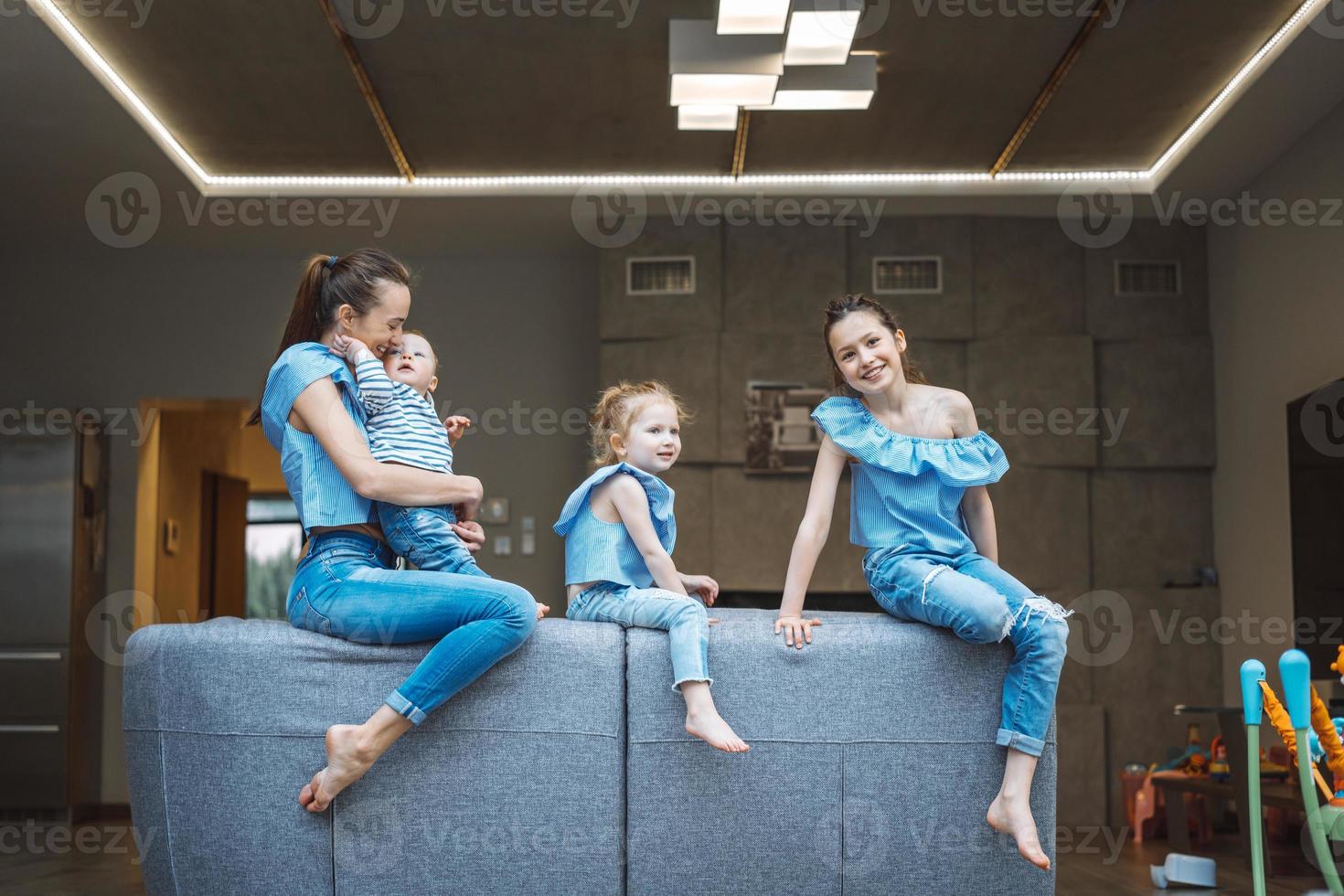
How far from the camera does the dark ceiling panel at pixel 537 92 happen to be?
402 centimetres

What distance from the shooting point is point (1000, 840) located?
2139mm

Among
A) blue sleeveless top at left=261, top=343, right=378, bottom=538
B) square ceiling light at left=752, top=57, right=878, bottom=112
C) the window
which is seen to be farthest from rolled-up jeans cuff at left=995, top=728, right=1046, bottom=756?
the window

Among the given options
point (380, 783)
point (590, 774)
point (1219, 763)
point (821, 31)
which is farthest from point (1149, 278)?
point (380, 783)

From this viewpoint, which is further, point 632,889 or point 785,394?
point 785,394

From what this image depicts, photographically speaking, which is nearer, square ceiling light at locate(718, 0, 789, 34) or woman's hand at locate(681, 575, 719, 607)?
woman's hand at locate(681, 575, 719, 607)

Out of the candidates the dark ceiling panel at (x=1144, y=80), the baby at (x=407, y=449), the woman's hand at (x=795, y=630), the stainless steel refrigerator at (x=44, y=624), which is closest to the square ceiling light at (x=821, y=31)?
the dark ceiling panel at (x=1144, y=80)

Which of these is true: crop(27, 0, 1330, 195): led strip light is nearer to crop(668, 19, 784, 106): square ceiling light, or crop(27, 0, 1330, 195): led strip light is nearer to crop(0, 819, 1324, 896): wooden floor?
crop(668, 19, 784, 106): square ceiling light

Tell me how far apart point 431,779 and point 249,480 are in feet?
25.7

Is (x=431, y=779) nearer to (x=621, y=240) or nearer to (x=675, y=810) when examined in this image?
(x=675, y=810)

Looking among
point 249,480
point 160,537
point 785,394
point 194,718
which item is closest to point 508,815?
→ point 194,718

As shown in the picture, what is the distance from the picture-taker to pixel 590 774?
212 cm

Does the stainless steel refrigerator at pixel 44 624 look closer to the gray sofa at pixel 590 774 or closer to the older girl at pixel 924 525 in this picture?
the gray sofa at pixel 590 774

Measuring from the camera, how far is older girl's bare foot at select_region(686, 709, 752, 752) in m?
2.04

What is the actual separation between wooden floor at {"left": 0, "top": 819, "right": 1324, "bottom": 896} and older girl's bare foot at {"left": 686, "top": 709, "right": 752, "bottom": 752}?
1940 millimetres
